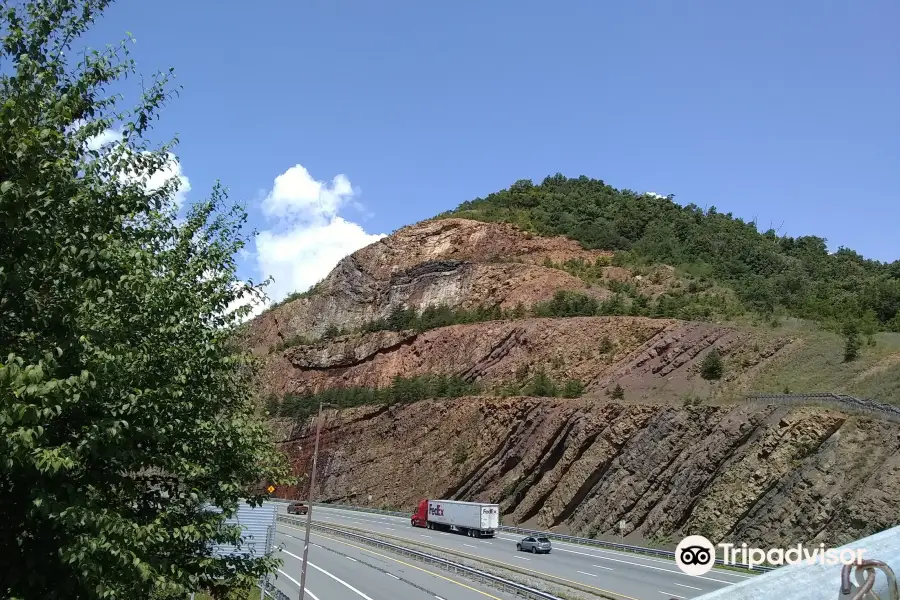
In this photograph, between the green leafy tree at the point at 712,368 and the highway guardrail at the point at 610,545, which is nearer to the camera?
the highway guardrail at the point at 610,545

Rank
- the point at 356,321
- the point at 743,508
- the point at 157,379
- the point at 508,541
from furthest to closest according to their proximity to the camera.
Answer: the point at 356,321
the point at 508,541
the point at 743,508
the point at 157,379

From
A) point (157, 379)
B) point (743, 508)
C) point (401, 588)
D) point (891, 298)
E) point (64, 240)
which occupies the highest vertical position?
point (891, 298)

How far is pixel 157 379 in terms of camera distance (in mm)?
7426

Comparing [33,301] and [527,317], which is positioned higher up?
[527,317]

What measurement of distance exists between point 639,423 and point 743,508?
1137 cm

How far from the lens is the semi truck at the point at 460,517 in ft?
142

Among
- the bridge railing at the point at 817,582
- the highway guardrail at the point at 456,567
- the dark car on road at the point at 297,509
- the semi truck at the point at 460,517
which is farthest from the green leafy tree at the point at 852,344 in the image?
the dark car on road at the point at 297,509

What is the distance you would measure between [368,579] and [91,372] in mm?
25922

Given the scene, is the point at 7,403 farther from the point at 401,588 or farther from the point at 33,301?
the point at 401,588

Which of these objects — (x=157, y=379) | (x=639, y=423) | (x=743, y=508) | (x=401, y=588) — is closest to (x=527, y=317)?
(x=639, y=423)

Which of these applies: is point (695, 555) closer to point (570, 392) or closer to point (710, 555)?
point (710, 555)

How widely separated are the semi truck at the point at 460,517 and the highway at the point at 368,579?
7.67 metres

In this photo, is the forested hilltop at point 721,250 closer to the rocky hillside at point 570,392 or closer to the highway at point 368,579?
the rocky hillside at point 570,392

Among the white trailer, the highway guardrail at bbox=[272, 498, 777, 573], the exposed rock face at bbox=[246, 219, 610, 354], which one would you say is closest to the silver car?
the highway guardrail at bbox=[272, 498, 777, 573]
